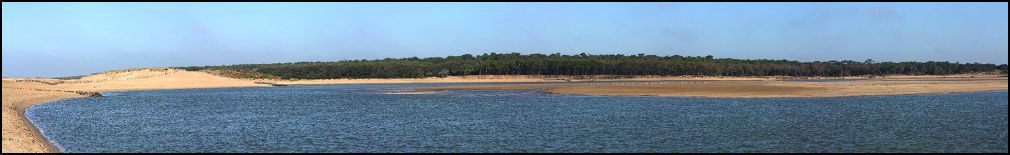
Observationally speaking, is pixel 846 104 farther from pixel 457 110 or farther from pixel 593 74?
pixel 593 74

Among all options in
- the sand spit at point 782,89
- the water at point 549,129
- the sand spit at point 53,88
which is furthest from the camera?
the sand spit at point 782,89

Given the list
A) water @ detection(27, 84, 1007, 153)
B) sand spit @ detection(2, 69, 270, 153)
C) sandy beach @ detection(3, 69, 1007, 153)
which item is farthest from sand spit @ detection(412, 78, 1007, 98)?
sand spit @ detection(2, 69, 270, 153)

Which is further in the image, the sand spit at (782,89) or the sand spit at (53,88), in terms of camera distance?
the sand spit at (782,89)

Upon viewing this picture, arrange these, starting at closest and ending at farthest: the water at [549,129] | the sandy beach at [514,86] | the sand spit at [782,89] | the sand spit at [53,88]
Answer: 1. the water at [549,129]
2. the sand spit at [53,88]
3. the sandy beach at [514,86]
4. the sand spit at [782,89]

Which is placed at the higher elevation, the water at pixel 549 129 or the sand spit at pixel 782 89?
the sand spit at pixel 782 89

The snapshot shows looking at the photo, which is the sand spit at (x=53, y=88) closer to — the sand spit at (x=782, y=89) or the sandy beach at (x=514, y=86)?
the sandy beach at (x=514, y=86)

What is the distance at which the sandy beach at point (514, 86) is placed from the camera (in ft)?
113

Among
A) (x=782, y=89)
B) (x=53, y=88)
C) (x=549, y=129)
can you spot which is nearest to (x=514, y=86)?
(x=782, y=89)

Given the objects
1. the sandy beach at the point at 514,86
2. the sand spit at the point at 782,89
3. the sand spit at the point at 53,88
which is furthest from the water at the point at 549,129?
the sand spit at the point at 782,89

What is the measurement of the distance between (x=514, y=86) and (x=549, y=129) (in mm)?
59260

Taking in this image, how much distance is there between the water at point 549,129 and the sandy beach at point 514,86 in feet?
5.93

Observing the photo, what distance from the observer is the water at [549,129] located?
928 inches

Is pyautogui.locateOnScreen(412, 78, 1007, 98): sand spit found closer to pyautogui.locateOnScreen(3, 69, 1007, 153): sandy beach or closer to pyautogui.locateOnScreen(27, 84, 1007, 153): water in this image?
pyautogui.locateOnScreen(3, 69, 1007, 153): sandy beach

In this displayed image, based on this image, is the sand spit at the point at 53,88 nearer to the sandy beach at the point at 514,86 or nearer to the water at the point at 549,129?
the sandy beach at the point at 514,86
